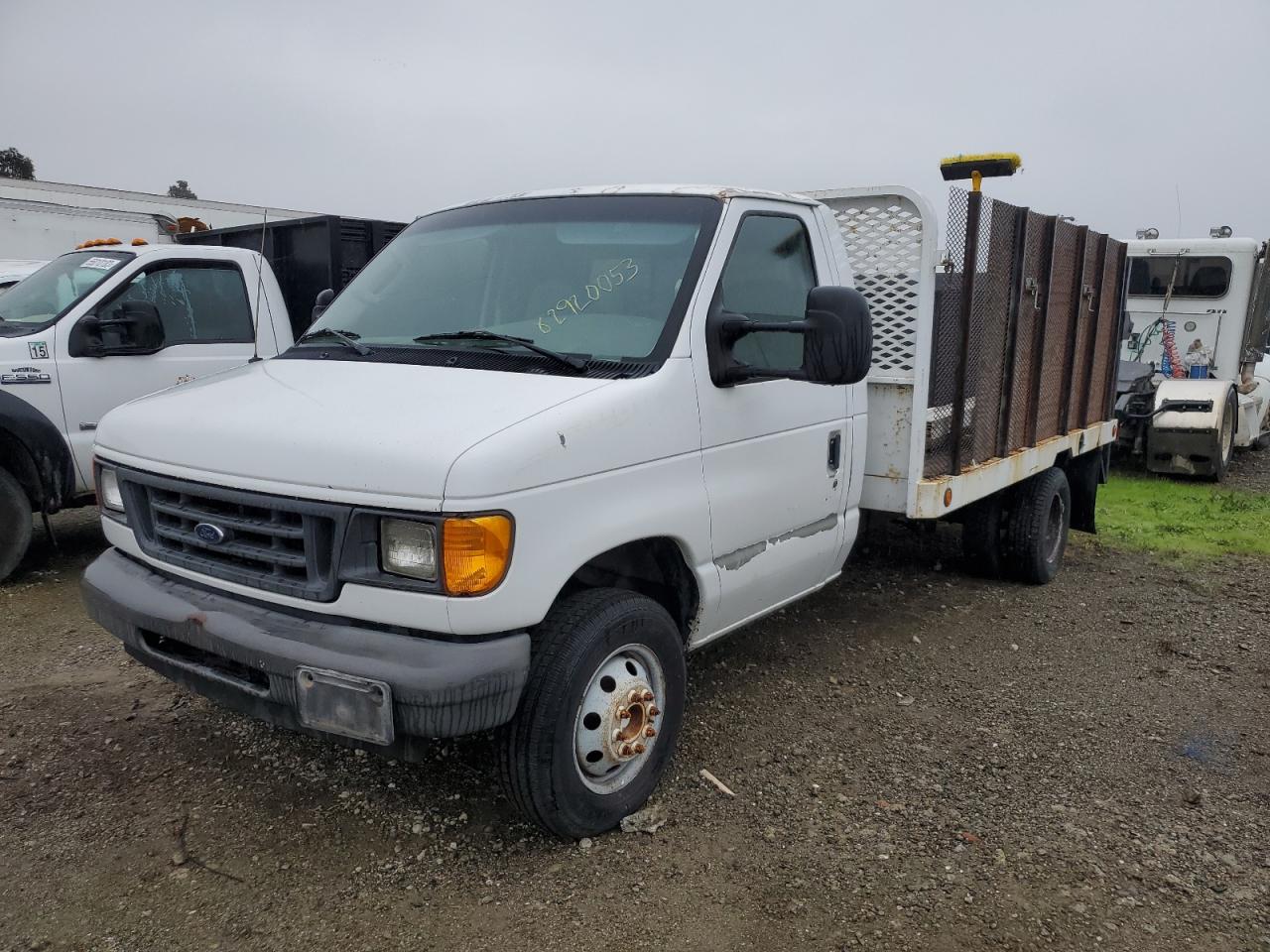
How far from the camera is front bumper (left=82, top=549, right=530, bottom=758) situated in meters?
2.56

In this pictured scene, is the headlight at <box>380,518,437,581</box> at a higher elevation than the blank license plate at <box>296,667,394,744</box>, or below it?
higher

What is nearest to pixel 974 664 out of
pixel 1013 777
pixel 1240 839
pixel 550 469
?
pixel 1013 777

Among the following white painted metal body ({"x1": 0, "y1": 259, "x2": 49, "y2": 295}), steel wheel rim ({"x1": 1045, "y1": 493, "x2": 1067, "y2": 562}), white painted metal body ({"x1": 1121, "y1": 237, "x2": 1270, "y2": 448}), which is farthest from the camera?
white painted metal body ({"x1": 1121, "y1": 237, "x2": 1270, "y2": 448})

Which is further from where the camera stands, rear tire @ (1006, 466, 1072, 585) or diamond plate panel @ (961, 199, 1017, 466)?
rear tire @ (1006, 466, 1072, 585)

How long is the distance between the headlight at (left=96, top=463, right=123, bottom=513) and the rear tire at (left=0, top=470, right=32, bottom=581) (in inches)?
108

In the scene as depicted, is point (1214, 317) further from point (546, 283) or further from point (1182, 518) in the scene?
point (546, 283)

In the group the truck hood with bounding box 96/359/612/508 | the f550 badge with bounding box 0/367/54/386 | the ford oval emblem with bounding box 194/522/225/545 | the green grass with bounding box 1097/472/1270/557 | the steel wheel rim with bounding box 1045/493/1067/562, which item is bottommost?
the green grass with bounding box 1097/472/1270/557

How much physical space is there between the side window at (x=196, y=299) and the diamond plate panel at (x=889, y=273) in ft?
14.1

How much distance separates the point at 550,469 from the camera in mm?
2715

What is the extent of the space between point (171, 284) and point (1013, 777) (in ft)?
19.1

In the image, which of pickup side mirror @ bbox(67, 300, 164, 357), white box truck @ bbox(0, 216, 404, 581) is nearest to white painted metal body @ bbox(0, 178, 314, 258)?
white box truck @ bbox(0, 216, 404, 581)

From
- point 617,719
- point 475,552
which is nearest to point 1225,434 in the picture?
point 617,719

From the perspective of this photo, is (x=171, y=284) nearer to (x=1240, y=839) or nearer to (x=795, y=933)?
(x=795, y=933)

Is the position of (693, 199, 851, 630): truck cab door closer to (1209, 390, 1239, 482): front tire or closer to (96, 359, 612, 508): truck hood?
(96, 359, 612, 508): truck hood
